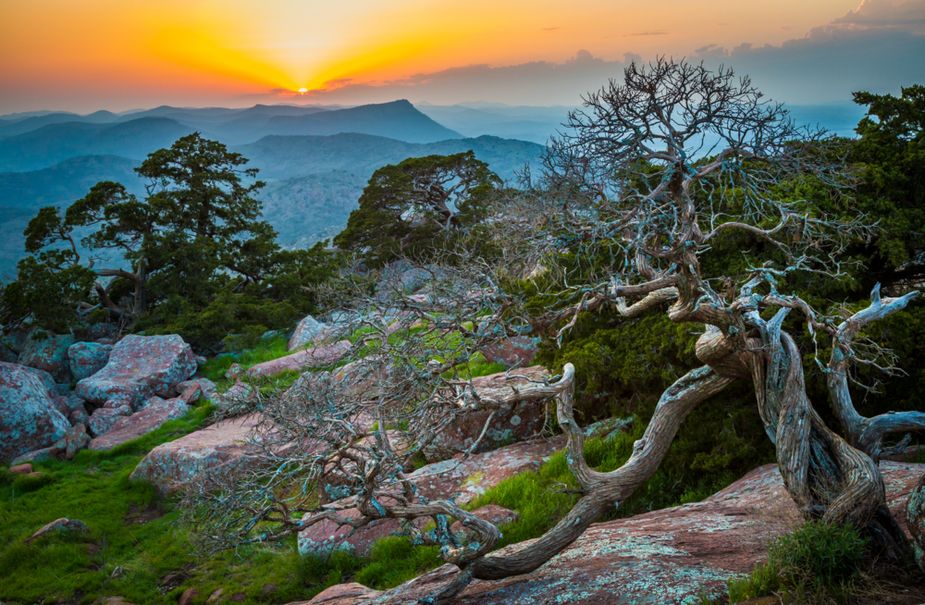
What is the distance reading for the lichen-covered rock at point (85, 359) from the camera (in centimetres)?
1850

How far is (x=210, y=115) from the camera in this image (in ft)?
526

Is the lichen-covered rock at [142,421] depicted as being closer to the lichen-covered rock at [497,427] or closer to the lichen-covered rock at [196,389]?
the lichen-covered rock at [196,389]

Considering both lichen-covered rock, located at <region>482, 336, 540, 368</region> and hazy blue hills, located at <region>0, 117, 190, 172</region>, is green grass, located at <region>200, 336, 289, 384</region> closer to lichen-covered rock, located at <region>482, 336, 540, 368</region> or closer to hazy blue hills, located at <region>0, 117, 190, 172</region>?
lichen-covered rock, located at <region>482, 336, 540, 368</region>

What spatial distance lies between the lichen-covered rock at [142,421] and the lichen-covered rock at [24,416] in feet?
3.36

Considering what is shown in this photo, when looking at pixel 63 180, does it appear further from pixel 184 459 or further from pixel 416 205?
pixel 184 459

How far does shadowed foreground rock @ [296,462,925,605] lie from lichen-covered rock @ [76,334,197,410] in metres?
12.0

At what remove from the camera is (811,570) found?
4664 millimetres

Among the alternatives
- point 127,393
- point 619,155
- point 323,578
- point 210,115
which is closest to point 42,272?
point 127,393

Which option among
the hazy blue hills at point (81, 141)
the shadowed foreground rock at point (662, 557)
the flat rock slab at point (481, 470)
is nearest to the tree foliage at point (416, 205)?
the flat rock slab at point (481, 470)

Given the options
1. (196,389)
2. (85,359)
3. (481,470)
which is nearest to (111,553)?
(481,470)

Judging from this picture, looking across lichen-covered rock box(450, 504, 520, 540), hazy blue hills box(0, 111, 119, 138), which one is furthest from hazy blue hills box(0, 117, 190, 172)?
lichen-covered rock box(450, 504, 520, 540)

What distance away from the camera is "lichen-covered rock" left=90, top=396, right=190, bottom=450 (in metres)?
14.2

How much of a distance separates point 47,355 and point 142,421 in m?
6.53

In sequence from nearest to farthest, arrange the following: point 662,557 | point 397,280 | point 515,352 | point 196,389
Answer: point 662,557 < point 397,280 < point 515,352 < point 196,389
